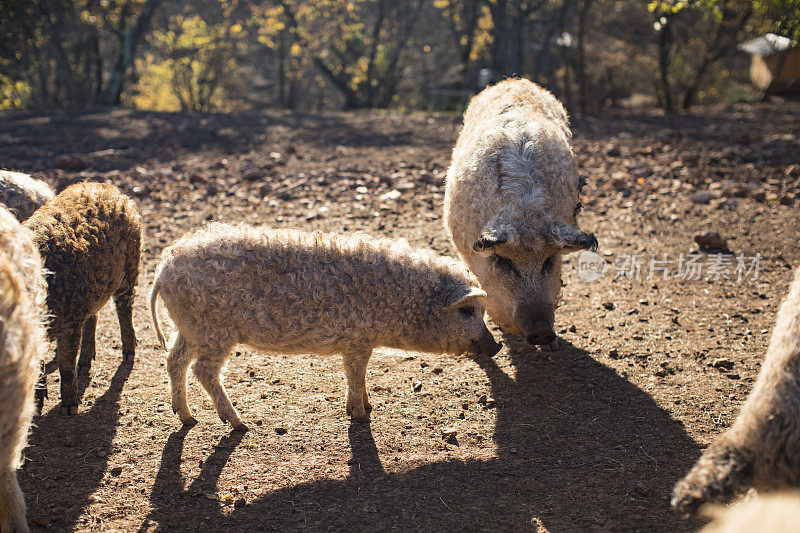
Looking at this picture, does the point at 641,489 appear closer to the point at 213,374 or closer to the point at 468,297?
the point at 468,297

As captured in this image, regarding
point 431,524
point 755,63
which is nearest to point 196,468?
point 431,524

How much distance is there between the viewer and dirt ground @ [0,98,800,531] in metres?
3.87

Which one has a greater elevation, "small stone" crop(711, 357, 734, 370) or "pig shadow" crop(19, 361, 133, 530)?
"small stone" crop(711, 357, 734, 370)

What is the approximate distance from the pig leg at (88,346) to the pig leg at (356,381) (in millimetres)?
2183

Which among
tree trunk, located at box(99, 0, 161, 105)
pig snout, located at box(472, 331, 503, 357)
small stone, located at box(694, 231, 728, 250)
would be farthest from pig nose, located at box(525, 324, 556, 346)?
tree trunk, located at box(99, 0, 161, 105)

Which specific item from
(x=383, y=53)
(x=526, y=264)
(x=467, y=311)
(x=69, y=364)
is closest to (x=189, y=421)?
(x=69, y=364)

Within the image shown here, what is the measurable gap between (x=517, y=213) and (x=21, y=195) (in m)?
4.20

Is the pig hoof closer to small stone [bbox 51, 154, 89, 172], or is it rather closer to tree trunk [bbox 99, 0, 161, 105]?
small stone [bbox 51, 154, 89, 172]

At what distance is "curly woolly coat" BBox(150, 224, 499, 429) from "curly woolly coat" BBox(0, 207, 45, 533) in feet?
3.51

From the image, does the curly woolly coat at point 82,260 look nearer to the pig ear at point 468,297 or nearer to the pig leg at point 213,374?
the pig leg at point 213,374

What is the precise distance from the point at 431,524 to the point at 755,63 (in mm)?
16399

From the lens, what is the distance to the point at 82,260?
15.4 feet

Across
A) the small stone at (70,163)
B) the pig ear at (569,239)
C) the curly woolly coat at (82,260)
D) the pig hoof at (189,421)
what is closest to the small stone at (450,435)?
the pig ear at (569,239)

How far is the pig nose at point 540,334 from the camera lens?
15.7 feet
